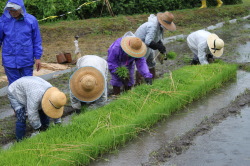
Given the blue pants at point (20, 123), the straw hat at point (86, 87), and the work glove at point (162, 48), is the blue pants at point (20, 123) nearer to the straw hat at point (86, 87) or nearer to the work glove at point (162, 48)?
the straw hat at point (86, 87)

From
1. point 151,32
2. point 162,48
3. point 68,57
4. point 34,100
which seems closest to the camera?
point 34,100

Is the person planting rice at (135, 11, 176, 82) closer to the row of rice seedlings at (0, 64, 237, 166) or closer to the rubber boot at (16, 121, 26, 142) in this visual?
the row of rice seedlings at (0, 64, 237, 166)

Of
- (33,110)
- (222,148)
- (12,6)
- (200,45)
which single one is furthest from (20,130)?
(200,45)

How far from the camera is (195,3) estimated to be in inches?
784

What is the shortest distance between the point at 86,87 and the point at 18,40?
129cm

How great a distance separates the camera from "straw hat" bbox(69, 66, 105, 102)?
18.1ft

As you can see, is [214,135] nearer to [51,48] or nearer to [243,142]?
[243,142]

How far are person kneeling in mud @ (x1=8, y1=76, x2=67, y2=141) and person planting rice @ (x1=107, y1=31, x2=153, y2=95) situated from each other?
5.72ft

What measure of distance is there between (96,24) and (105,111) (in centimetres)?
831

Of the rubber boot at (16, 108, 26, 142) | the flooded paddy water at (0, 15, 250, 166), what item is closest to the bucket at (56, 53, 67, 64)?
the flooded paddy water at (0, 15, 250, 166)

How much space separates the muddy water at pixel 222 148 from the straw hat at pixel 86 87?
151 cm

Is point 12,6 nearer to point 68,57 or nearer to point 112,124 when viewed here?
point 112,124

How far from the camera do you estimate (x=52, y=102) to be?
4.80m

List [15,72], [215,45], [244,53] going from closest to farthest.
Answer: [15,72], [215,45], [244,53]
